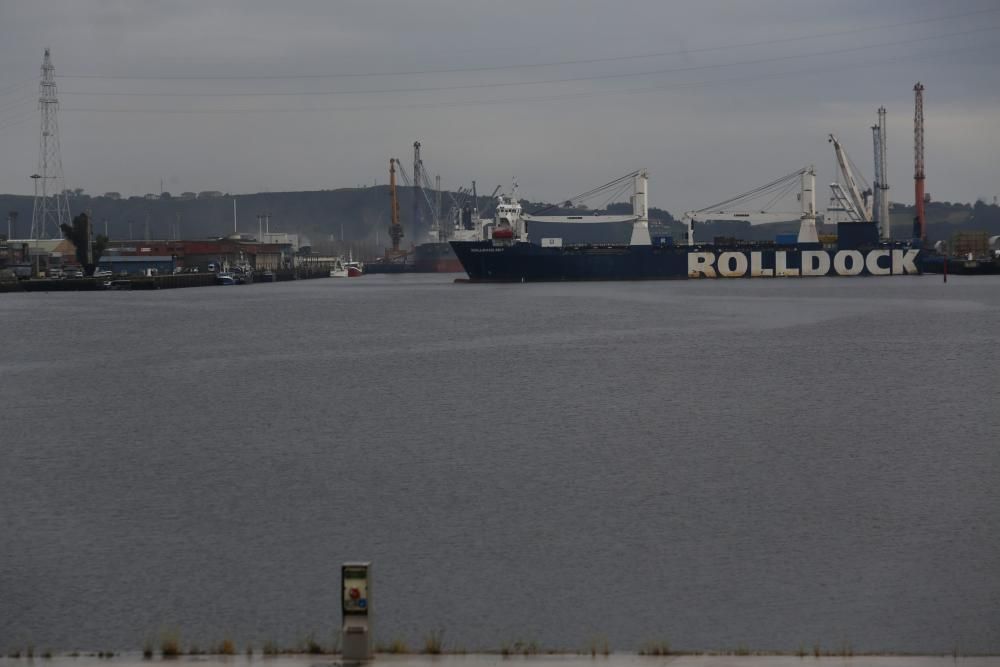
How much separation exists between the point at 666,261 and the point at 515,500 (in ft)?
431

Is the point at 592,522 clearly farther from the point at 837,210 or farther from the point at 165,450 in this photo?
the point at 837,210

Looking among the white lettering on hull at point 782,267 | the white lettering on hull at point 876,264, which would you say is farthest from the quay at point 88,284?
the white lettering on hull at point 876,264

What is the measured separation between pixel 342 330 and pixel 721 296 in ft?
160

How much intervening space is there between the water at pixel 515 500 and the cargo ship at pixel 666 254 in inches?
3793

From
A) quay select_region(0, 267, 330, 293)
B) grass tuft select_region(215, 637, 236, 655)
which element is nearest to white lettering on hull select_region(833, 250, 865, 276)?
quay select_region(0, 267, 330, 293)

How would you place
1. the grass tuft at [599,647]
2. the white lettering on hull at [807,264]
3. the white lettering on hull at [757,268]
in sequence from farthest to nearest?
the white lettering on hull at [757,268], the white lettering on hull at [807,264], the grass tuft at [599,647]

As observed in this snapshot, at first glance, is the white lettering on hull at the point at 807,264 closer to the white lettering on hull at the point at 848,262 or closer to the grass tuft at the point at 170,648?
the white lettering on hull at the point at 848,262

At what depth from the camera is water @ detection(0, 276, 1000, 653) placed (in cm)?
1330

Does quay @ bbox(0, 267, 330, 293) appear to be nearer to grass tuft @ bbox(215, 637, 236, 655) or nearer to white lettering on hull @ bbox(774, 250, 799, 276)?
white lettering on hull @ bbox(774, 250, 799, 276)

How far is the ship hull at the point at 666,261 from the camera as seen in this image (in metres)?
144

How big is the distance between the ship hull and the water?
9645 centimetres

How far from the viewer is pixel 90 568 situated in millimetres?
15430

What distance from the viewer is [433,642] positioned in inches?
447

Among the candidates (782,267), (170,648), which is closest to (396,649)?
(170,648)
